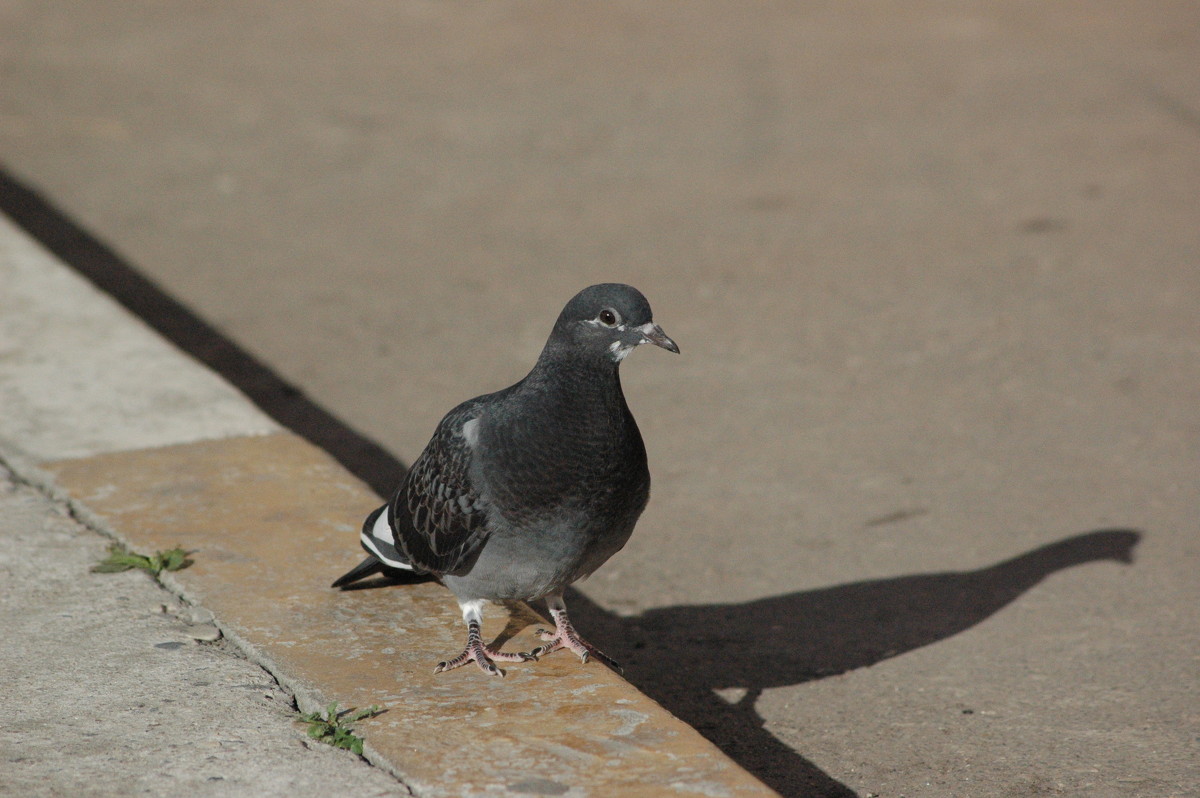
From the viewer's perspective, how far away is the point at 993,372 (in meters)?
6.55

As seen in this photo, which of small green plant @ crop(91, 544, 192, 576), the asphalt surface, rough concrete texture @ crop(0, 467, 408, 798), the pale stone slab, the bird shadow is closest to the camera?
rough concrete texture @ crop(0, 467, 408, 798)

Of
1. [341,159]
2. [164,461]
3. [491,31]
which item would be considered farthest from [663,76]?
[164,461]

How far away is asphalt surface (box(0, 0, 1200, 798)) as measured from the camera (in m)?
4.45

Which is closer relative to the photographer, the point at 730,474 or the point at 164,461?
the point at 164,461

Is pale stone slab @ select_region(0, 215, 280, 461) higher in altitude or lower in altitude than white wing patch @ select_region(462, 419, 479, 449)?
lower

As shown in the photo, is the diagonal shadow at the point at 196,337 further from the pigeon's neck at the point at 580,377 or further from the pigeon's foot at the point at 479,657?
the pigeon's neck at the point at 580,377

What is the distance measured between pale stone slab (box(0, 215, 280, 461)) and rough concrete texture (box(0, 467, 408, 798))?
81cm

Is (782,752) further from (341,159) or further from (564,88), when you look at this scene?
(564,88)

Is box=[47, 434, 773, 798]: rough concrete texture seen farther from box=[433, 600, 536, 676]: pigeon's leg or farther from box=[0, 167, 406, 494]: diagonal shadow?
box=[0, 167, 406, 494]: diagonal shadow

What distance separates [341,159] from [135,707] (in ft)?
21.2

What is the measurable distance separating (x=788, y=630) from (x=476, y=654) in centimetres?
144

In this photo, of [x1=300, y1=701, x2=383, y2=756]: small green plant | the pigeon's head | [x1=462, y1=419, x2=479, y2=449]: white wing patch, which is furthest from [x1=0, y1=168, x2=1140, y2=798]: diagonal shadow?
the pigeon's head

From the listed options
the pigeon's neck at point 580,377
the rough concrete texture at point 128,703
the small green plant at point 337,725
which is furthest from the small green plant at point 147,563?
the pigeon's neck at point 580,377

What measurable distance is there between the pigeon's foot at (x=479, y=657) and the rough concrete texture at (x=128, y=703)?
0.42 m
